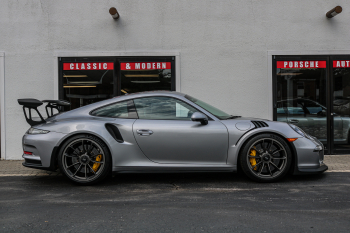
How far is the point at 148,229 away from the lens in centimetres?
Result: 294

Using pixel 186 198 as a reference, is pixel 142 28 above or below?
above

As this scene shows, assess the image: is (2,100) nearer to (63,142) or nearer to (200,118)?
(63,142)

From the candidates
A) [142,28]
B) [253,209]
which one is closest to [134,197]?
[253,209]

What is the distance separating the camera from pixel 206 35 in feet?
25.4

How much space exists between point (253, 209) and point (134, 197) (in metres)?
1.44

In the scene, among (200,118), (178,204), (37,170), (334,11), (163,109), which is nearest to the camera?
(178,204)

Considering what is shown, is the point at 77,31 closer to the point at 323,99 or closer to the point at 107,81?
the point at 107,81

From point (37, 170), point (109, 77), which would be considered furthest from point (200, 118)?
point (109, 77)

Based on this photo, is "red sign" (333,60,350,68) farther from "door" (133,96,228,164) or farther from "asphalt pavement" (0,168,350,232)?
"door" (133,96,228,164)

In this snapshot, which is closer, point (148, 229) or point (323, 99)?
point (148, 229)

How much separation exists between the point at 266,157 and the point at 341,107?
13.6 feet

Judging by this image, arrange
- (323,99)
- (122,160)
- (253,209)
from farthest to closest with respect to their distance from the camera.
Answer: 1. (323,99)
2. (122,160)
3. (253,209)

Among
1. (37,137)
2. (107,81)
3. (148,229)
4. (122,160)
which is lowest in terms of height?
(148,229)

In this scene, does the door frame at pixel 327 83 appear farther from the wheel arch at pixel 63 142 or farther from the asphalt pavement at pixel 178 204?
the wheel arch at pixel 63 142
